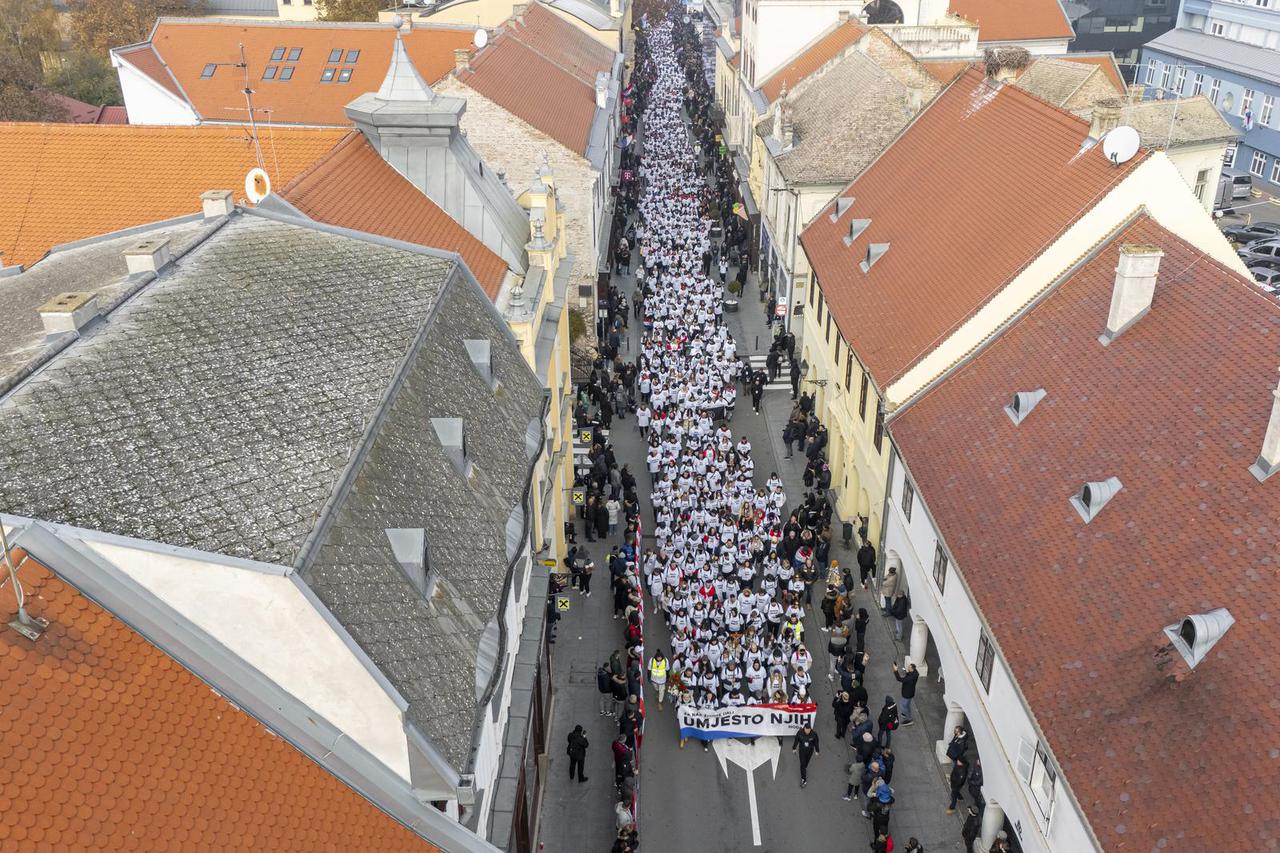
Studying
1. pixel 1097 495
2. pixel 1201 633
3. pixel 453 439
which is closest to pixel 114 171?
pixel 453 439

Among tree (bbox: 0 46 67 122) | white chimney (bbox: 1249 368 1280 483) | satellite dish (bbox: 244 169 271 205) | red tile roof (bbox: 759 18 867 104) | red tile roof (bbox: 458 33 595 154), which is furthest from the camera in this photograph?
red tile roof (bbox: 759 18 867 104)

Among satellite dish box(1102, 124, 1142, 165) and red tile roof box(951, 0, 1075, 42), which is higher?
satellite dish box(1102, 124, 1142, 165)

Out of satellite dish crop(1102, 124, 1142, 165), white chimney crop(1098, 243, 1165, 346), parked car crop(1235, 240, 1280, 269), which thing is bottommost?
parked car crop(1235, 240, 1280, 269)

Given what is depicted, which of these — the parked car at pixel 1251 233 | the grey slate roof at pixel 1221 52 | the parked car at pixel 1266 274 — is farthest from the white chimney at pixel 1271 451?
the grey slate roof at pixel 1221 52

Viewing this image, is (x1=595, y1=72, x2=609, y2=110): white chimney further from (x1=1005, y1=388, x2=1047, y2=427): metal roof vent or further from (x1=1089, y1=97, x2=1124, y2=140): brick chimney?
(x1=1005, y1=388, x2=1047, y2=427): metal roof vent

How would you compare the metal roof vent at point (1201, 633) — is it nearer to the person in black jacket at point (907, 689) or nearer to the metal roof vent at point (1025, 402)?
the metal roof vent at point (1025, 402)

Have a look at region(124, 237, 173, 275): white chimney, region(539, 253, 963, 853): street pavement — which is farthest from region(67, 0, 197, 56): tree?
region(124, 237, 173, 275): white chimney
